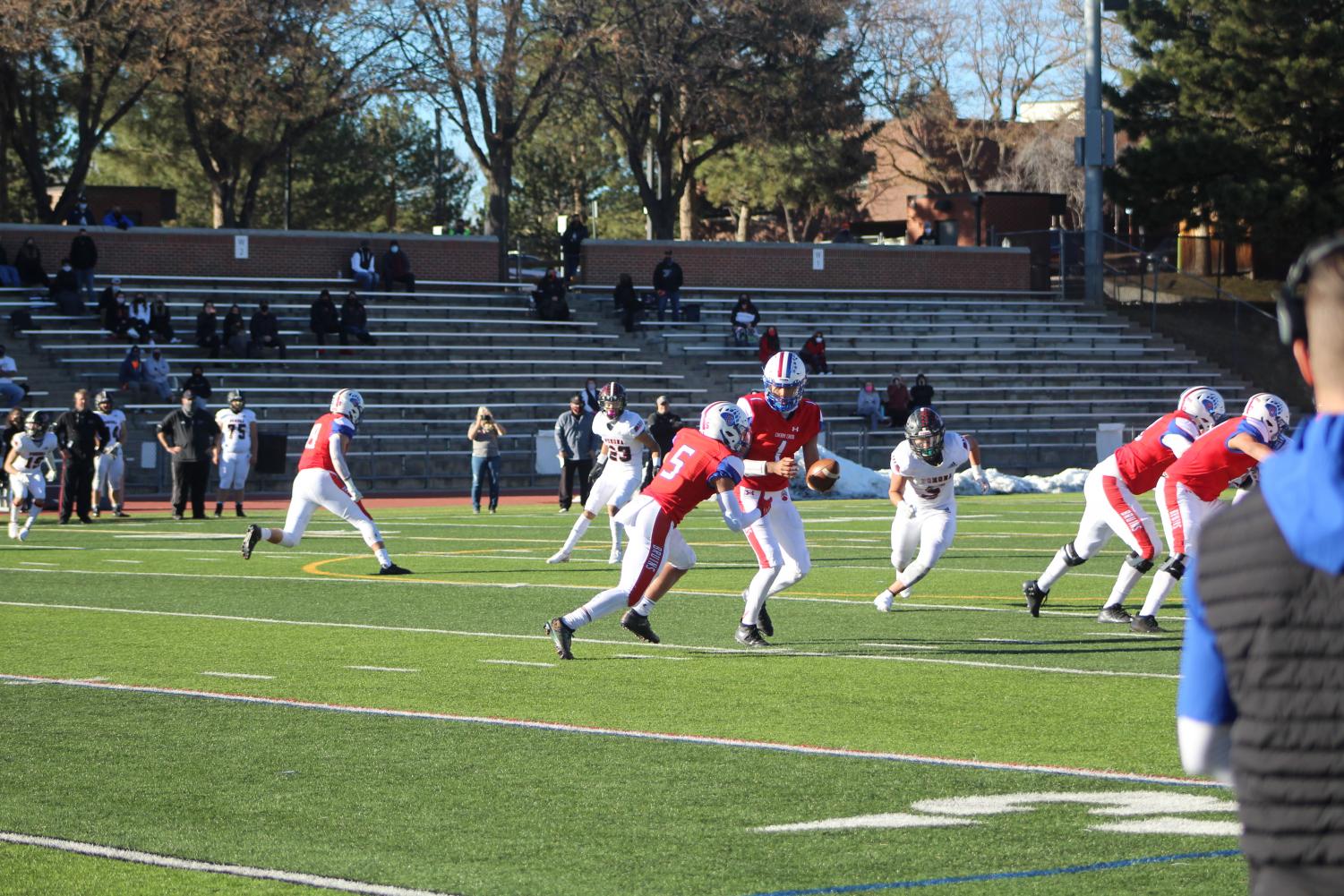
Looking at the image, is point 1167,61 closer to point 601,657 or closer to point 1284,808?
point 601,657

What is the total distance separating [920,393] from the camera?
37438 mm

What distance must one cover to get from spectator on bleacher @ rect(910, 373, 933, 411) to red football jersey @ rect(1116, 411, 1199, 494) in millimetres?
23188

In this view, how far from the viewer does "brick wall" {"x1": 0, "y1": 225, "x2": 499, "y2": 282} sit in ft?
132

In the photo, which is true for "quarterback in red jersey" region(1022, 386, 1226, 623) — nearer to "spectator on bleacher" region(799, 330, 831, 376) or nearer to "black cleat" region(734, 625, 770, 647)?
"black cleat" region(734, 625, 770, 647)

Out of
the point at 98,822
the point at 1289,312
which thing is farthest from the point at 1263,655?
the point at 98,822

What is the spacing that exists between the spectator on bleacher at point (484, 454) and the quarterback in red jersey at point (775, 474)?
15428mm

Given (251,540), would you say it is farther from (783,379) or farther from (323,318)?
(323,318)

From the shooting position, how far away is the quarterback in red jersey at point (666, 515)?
38.4 ft

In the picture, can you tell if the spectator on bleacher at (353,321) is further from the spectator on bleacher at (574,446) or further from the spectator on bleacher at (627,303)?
the spectator on bleacher at (574,446)

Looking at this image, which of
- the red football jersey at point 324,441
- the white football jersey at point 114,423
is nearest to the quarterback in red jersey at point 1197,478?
the red football jersey at point 324,441

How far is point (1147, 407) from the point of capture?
41188 mm

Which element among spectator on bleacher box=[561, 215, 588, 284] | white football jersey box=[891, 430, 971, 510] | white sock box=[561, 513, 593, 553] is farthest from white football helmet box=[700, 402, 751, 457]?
spectator on bleacher box=[561, 215, 588, 284]

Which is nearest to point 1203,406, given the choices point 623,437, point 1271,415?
point 1271,415

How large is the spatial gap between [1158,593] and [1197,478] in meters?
0.87
